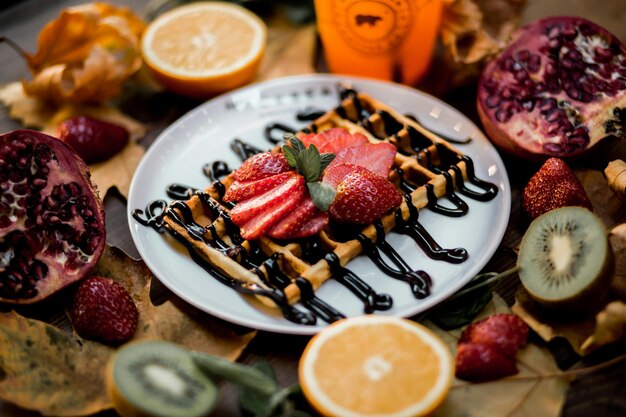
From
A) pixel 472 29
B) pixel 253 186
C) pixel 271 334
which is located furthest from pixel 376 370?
pixel 472 29

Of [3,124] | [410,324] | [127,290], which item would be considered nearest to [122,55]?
[3,124]

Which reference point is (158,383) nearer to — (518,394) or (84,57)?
(518,394)

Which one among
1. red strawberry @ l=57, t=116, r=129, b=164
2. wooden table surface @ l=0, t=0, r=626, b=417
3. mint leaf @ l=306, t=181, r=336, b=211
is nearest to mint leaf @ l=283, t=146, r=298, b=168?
mint leaf @ l=306, t=181, r=336, b=211

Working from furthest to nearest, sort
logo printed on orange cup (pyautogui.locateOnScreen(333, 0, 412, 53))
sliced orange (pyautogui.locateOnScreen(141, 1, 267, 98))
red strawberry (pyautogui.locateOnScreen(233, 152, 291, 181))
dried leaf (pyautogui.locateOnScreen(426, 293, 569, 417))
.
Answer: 1. sliced orange (pyautogui.locateOnScreen(141, 1, 267, 98))
2. logo printed on orange cup (pyautogui.locateOnScreen(333, 0, 412, 53))
3. red strawberry (pyautogui.locateOnScreen(233, 152, 291, 181))
4. dried leaf (pyautogui.locateOnScreen(426, 293, 569, 417))

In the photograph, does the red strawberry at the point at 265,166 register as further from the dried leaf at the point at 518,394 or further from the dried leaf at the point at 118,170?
the dried leaf at the point at 518,394

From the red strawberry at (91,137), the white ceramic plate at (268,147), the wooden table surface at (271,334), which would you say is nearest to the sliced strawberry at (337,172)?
the white ceramic plate at (268,147)

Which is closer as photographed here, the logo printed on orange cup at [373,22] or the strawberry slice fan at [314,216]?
the strawberry slice fan at [314,216]

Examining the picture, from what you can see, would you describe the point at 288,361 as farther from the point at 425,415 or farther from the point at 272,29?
the point at 272,29

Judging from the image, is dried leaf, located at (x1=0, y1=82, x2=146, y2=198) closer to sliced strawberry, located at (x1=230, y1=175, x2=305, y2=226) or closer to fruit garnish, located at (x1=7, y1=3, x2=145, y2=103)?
fruit garnish, located at (x1=7, y1=3, x2=145, y2=103)
